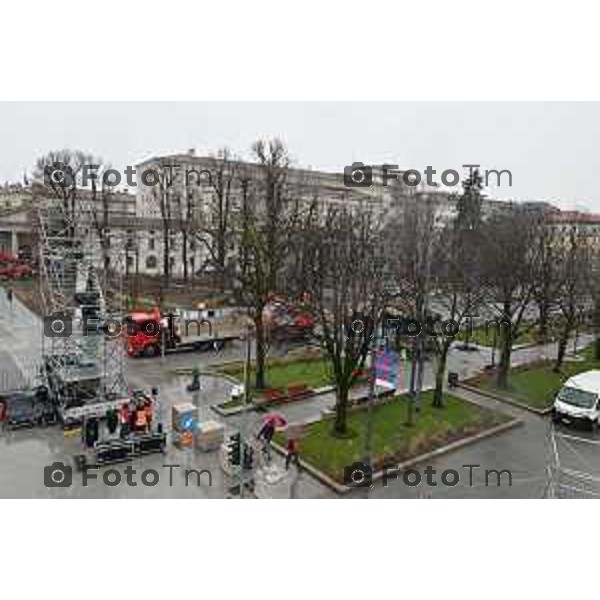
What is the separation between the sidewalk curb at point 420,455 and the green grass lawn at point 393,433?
169mm

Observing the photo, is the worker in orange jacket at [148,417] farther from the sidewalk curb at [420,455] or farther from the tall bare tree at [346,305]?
the tall bare tree at [346,305]

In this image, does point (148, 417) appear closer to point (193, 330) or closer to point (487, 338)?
point (193, 330)

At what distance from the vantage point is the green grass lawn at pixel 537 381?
25.3 metres

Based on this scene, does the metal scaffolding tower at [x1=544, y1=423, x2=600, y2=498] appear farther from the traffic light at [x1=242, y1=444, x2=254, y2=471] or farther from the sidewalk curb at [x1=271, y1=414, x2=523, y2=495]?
the traffic light at [x1=242, y1=444, x2=254, y2=471]

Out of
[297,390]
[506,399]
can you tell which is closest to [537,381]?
[506,399]

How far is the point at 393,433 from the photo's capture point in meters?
20.0

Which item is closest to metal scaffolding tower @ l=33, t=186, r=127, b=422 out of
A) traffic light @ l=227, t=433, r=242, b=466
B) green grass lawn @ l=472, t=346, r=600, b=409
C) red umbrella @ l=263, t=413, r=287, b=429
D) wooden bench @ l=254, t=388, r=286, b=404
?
wooden bench @ l=254, t=388, r=286, b=404

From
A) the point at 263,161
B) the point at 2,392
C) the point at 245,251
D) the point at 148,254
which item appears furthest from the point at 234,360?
the point at 148,254

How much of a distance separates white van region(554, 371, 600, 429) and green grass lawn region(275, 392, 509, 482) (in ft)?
6.80

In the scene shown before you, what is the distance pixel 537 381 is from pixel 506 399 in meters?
4.04

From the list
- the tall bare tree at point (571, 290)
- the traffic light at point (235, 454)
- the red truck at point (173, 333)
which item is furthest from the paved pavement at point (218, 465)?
the tall bare tree at point (571, 290)

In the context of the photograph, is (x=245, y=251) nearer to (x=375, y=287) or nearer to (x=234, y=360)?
(x=234, y=360)

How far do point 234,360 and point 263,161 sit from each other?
70.1 feet

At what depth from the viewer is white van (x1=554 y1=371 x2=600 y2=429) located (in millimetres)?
21719
